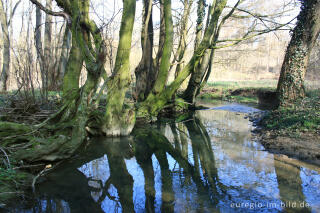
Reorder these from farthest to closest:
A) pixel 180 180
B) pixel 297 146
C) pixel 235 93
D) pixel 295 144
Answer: pixel 235 93, pixel 295 144, pixel 297 146, pixel 180 180

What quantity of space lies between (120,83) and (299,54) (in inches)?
270

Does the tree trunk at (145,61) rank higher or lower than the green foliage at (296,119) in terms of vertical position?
higher

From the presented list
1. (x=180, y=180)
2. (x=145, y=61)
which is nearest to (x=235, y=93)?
(x=145, y=61)

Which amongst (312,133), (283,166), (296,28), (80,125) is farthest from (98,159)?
(296,28)

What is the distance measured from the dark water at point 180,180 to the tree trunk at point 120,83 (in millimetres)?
694

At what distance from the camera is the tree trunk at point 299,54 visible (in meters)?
9.66

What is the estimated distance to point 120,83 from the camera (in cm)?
870

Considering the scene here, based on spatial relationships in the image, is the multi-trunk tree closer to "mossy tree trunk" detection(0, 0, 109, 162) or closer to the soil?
"mossy tree trunk" detection(0, 0, 109, 162)

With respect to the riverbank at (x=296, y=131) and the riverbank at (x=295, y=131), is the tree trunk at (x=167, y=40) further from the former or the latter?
the riverbank at (x=296, y=131)

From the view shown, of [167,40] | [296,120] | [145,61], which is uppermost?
[167,40]

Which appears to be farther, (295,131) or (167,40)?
(167,40)

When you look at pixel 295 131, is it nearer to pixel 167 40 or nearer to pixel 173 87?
pixel 173 87

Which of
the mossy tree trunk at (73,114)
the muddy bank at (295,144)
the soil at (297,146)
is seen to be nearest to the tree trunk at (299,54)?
the muddy bank at (295,144)

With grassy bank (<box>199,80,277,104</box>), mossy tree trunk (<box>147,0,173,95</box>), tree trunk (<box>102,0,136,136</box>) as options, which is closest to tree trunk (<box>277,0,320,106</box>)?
mossy tree trunk (<box>147,0,173,95</box>)
